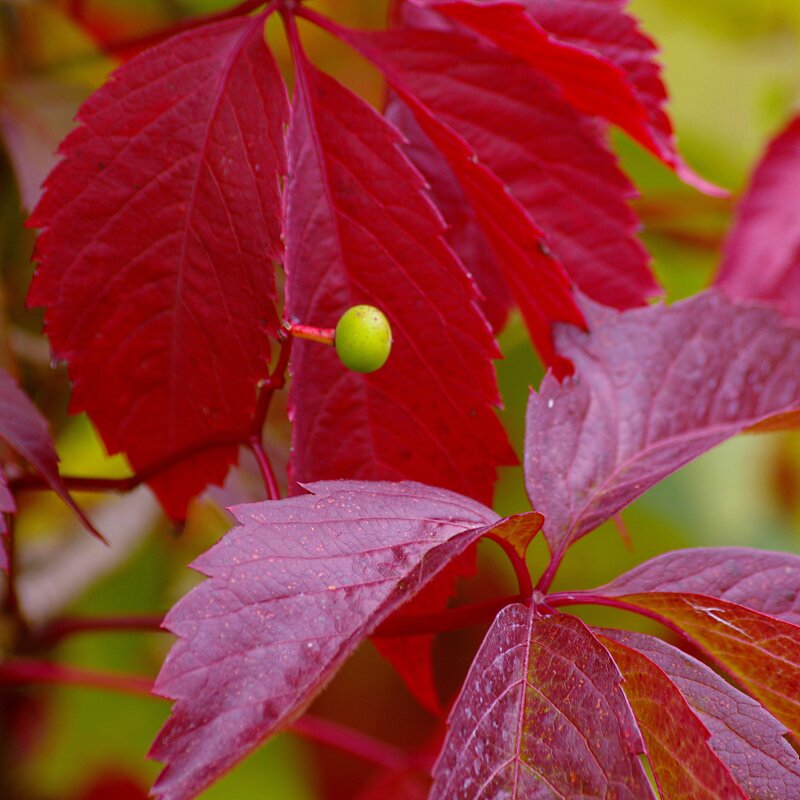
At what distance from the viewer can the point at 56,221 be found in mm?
538

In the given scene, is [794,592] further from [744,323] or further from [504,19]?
[504,19]

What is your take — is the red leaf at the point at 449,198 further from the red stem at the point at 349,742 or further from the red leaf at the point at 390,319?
the red stem at the point at 349,742

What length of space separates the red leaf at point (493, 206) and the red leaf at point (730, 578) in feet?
0.45

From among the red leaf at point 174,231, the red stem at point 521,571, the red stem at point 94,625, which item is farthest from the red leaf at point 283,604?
the red stem at point 94,625

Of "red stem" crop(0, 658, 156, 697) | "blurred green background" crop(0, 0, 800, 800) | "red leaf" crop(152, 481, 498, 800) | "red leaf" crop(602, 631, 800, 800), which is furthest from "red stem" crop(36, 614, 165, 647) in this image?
"red leaf" crop(602, 631, 800, 800)

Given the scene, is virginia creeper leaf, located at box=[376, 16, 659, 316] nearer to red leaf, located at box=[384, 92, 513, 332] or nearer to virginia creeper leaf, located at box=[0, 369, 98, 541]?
red leaf, located at box=[384, 92, 513, 332]

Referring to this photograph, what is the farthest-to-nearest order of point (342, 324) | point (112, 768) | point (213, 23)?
point (112, 768)
point (213, 23)
point (342, 324)

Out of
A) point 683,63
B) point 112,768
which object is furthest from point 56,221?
point 683,63

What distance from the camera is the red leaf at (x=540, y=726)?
15.9 inches

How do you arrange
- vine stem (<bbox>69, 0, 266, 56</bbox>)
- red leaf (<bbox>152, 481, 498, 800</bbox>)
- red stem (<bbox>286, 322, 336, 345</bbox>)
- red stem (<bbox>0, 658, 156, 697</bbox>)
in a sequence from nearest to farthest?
red leaf (<bbox>152, 481, 498, 800</bbox>) < red stem (<bbox>286, 322, 336, 345</bbox>) < vine stem (<bbox>69, 0, 266, 56</bbox>) < red stem (<bbox>0, 658, 156, 697</bbox>)

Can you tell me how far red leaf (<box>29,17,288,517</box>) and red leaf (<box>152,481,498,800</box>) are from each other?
0.45 feet

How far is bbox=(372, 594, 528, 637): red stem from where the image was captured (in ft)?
1.57

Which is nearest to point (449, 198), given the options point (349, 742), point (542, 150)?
point (542, 150)

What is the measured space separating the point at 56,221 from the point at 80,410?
110 mm
